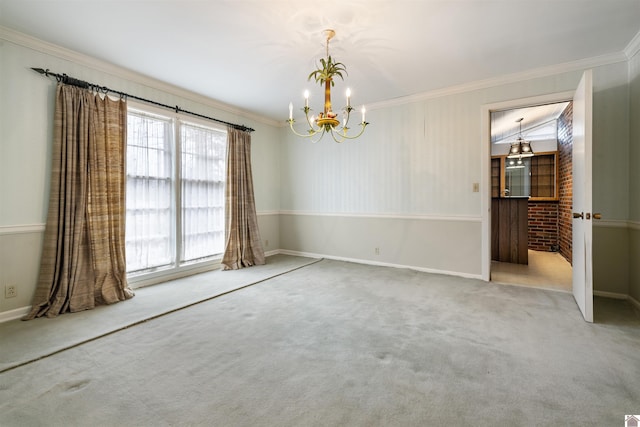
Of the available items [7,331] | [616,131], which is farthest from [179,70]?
[616,131]

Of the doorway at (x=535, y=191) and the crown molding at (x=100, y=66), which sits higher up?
the crown molding at (x=100, y=66)

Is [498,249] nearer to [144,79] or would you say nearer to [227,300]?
[227,300]

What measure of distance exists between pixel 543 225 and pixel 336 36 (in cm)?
628

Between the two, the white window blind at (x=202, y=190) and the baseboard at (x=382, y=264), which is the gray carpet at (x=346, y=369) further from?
the white window blind at (x=202, y=190)

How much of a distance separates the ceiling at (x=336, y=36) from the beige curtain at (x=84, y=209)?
51cm

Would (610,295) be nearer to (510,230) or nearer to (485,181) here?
(485,181)

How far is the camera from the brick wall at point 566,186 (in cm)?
472

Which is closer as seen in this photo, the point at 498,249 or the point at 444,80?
the point at 444,80

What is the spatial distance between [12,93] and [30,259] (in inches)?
60.6

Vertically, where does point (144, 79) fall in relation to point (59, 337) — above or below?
above

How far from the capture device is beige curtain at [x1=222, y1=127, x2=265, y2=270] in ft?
15.2

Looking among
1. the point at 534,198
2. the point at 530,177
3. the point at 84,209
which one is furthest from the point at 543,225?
the point at 84,209

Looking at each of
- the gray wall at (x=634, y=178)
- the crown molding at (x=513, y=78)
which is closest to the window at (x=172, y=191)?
the crown molding at (x=513, y=78)

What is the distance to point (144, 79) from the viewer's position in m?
3.59
